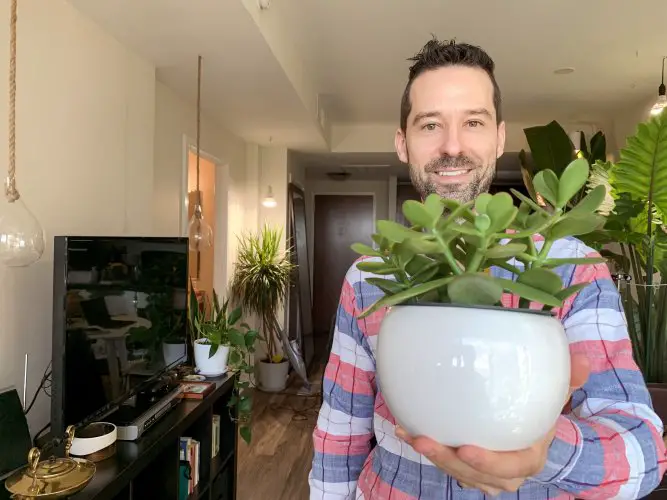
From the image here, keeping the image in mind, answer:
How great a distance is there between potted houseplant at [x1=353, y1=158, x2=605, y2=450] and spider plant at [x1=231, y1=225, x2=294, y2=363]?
4.12 m

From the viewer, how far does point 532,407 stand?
0.41 m

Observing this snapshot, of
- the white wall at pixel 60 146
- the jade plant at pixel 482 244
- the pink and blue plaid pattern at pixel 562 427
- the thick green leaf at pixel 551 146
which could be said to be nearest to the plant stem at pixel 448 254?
the jade plant at pixel 482 244

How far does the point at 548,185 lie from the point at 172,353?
81.8 inches

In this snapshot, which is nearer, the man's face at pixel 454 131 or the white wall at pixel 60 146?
the man's face at pixel 454 131

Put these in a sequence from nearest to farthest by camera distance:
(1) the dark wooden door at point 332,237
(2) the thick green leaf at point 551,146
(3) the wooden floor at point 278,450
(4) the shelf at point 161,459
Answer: (4) the shelf at point 161,459, (3) the wooden floor at point 278,450, (2) the thick green leaf at point 551,146, (1) the dark wooden door at point 332,237

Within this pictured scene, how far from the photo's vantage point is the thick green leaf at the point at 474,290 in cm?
40

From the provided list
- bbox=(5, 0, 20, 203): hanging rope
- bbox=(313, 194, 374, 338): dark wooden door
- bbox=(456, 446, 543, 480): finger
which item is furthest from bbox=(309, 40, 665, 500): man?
bbox=(313, 194, 374, 338): dark wooden door

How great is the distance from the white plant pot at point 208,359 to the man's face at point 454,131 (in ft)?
6.40

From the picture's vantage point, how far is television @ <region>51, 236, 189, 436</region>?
5.03 ft

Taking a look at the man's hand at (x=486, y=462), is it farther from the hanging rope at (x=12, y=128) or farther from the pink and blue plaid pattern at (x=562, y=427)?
the hanging rope at (x=12, y=128)

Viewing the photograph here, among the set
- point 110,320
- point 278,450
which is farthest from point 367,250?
point 278,450

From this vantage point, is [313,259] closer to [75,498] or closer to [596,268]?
[75,498]

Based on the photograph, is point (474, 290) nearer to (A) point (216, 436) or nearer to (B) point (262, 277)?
(A) point (216, 436)

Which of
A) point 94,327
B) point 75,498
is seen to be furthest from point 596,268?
point 94,327
